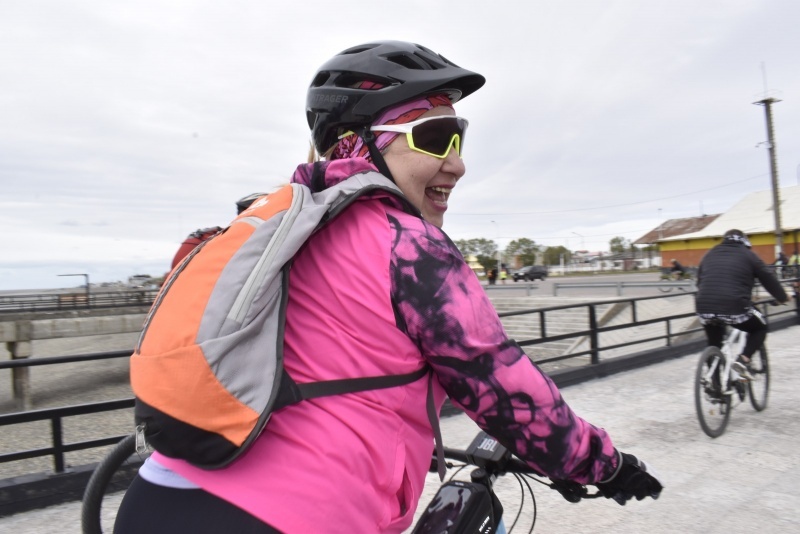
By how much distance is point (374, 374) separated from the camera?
1.10 m

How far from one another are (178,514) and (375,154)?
0.90m

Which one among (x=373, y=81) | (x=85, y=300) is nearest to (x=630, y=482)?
(x=373, y=81)

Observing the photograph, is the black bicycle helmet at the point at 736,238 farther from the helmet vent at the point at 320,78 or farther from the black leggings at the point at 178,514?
the black leggings at the point at 178,514

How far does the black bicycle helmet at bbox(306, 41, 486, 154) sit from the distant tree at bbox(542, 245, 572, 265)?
97.7 meters

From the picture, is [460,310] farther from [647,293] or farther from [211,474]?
[647,293]

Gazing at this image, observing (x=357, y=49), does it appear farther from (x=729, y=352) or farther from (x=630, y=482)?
(x=729, y=352)

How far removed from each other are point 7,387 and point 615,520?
28.9 meters

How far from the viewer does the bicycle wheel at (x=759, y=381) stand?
19.6 feet

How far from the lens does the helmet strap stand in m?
1.42

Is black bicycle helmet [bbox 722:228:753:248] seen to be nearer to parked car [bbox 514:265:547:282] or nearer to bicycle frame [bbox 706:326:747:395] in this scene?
bicycle frame [bbox 706:326:747:395]

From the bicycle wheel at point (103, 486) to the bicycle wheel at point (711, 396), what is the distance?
4.69m

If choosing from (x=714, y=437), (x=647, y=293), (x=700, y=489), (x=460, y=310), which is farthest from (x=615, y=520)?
(x=647, y=293)

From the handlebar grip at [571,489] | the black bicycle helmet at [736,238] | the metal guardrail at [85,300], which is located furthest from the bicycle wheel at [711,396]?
the metal guardrail at [85,300]

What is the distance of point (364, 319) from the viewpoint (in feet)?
3.63
